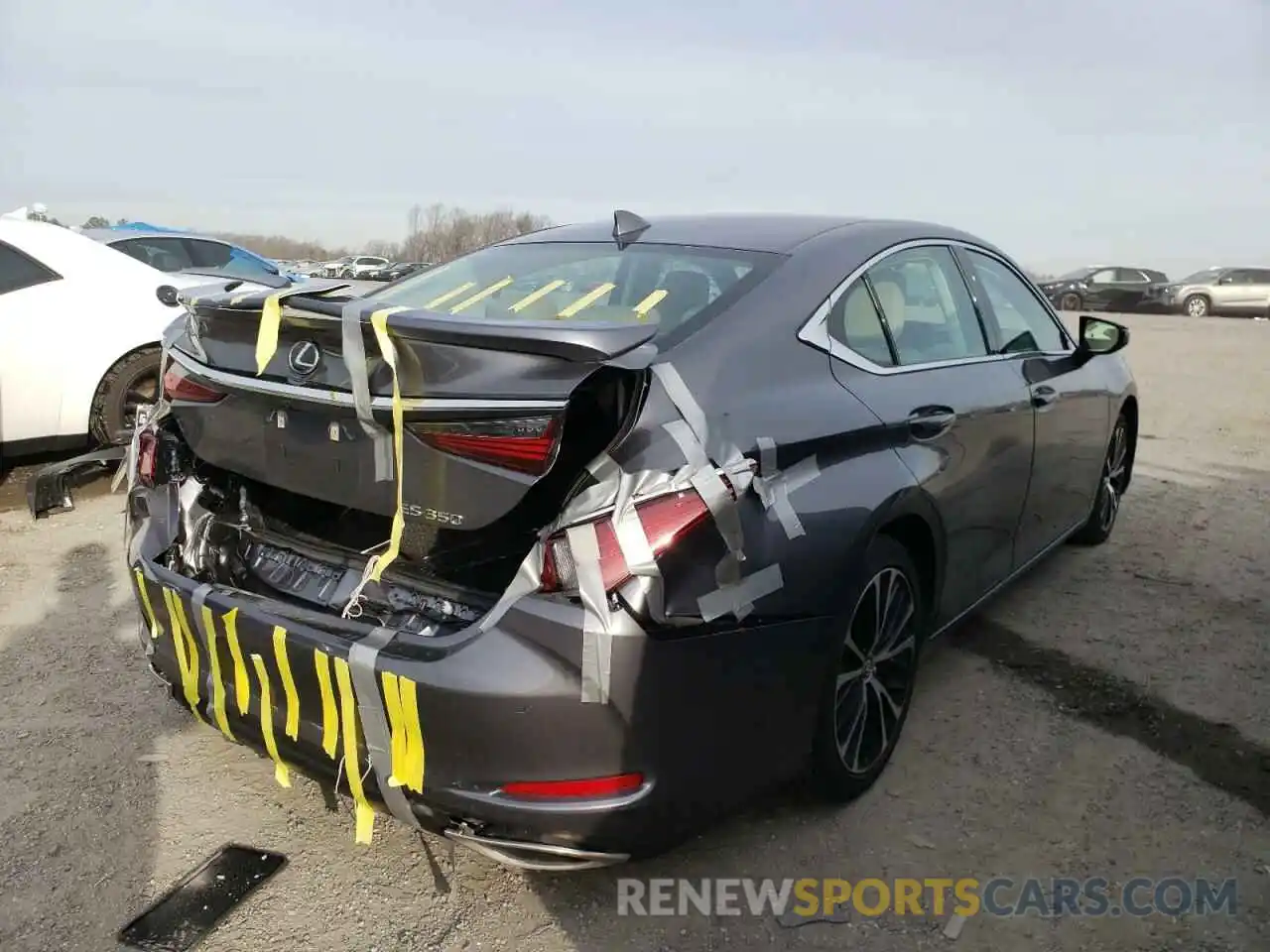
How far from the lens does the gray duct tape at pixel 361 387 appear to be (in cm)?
221

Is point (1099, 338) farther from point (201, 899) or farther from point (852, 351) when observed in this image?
point (201, 899)

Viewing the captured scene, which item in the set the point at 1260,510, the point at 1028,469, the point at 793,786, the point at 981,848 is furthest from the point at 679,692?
the point at 1260,510

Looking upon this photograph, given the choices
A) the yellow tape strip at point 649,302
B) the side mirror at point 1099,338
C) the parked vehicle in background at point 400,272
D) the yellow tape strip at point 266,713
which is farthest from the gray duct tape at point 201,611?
the side mirror at point 1099,338

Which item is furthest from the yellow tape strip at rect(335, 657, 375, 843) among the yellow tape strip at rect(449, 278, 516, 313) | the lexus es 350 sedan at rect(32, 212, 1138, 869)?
the yellow tape strip at rect(449, 278, 516, 313)

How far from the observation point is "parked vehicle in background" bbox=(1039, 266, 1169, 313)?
98.1 feet

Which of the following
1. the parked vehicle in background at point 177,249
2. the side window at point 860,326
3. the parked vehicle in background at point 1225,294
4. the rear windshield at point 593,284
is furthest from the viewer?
the parked vehicle in background at point 1225,294

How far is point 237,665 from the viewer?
2.46 metres

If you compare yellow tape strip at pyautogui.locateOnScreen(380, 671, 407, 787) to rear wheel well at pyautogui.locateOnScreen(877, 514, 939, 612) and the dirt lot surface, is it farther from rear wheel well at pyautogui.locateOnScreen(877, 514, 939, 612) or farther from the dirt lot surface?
rear wheel well at pyautogui.locateOnScreen(877, 514, 939, 612)

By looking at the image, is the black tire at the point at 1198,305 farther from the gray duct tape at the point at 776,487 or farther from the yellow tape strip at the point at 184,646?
the yellow tape strip at the point at 184,646

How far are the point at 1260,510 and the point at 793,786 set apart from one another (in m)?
5.05

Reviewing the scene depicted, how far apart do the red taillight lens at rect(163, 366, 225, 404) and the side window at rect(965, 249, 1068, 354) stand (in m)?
2.71

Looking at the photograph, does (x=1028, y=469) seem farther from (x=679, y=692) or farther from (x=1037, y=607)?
(x=679, y=692)

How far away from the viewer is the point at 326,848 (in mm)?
2668

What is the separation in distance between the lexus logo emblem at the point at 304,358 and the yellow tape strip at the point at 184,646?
712mm
